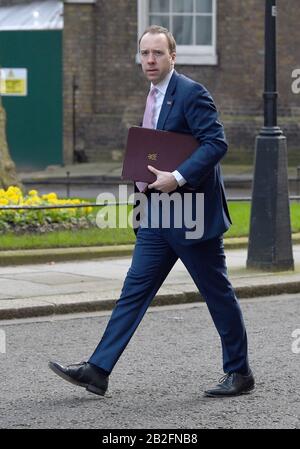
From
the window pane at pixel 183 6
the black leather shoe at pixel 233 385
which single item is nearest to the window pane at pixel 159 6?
the window pane at pixel 183 6

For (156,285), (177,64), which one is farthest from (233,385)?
(177,64)

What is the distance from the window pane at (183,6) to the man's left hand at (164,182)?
65.4 feet

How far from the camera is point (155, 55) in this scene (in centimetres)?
739

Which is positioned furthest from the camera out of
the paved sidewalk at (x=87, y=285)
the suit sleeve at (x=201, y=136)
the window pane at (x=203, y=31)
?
the window pane at (x=203, y=31)

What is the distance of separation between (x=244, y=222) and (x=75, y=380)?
9.02 metres

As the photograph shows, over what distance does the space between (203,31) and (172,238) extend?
19848 mm

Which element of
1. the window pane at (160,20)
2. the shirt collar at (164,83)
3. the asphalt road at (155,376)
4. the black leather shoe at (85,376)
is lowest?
the asphalt road at (155,376)

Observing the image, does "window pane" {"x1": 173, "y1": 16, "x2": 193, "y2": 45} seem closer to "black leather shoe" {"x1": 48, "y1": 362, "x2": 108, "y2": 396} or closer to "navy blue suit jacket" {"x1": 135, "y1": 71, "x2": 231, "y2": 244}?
"navy blue suit jacket" {"x1": 135, "y1": 71, "x2": 231, "y2": 244}

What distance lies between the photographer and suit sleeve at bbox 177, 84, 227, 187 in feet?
23.9

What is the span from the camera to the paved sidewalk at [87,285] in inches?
425

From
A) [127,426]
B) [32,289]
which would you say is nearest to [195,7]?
[32,289]

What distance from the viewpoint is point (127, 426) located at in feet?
22.2

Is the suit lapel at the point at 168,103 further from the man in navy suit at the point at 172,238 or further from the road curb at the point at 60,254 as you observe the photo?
the road curb at the point at 60,254

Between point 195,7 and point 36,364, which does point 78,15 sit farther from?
point 36,364
